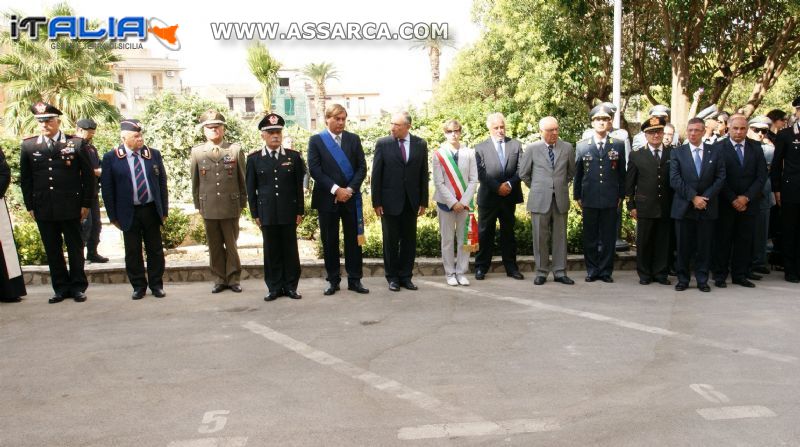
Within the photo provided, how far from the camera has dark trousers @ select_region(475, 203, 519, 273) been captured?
880 cm

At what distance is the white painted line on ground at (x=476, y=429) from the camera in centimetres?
410

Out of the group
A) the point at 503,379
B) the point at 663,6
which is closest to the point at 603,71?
the point at 663,6

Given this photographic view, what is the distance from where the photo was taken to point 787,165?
8555mm

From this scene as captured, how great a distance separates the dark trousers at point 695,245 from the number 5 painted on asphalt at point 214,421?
5570 millimetres

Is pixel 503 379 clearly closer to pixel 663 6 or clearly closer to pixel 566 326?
pixel 566 326

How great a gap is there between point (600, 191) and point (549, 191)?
23.1 inches

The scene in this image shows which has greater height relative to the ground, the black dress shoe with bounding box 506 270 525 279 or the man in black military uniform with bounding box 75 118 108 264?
the man in black military uniform with bounding box 75 118 108 264

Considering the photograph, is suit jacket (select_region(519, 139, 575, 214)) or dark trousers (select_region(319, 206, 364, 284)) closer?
dark trousers (select_region(319, 206, 364, 284))

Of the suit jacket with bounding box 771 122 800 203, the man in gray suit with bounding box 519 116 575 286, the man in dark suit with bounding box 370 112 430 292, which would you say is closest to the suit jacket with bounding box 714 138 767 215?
the suit jacket with bounding box 771 122 800 203

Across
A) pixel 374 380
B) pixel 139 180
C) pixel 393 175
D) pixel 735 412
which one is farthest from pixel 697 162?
pixel 139 180

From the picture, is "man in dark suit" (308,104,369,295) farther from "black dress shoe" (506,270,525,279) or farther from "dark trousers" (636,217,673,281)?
"dark trousers" (636,217,673,281)

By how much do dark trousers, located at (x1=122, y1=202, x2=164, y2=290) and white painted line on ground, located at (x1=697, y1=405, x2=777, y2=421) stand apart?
229 inches

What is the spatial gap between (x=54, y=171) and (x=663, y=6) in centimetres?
1252

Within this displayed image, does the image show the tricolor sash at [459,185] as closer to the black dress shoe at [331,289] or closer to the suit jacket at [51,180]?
the black dress shoe at [331,289]
